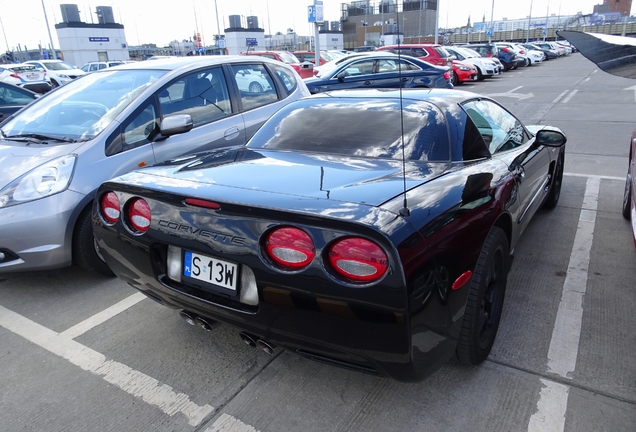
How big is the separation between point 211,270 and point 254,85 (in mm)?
3491

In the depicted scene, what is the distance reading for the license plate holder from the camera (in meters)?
2.11

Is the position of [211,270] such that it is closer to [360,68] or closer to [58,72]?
[360,68]

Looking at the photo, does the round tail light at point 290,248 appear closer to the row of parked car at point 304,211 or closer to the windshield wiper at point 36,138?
the row of parked car at point 304,211

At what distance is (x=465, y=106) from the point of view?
315cm

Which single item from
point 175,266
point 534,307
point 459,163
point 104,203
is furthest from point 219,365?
point 534,307

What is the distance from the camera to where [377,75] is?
40.2 feet

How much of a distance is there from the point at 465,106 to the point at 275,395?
2.13m

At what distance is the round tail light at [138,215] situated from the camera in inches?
94.6

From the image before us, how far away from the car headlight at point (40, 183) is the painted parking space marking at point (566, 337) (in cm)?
324

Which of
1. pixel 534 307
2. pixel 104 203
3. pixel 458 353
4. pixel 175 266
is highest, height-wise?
pixel 104 203

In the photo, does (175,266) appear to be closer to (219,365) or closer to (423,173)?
(219,365)

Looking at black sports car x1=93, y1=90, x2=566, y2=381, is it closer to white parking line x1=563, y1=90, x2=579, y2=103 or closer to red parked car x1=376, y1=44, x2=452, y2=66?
white parking line x1=563, y1=90, x2=579, y2=103

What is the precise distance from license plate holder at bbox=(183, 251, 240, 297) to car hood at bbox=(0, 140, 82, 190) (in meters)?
1.90

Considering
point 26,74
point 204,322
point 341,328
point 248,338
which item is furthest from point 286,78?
point 26,74
